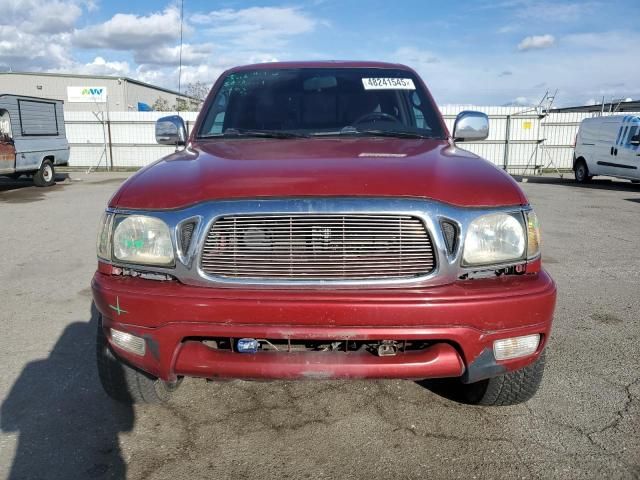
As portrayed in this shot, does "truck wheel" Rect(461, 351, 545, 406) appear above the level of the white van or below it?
below

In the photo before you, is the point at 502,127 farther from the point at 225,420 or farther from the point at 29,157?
the point at 225,420

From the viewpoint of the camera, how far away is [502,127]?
20875 millimetres

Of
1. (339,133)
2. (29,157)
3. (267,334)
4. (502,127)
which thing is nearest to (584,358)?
(339,133)

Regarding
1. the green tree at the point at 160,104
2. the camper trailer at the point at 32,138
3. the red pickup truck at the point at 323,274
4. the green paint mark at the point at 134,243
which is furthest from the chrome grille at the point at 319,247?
the green tree at the point at 160,104

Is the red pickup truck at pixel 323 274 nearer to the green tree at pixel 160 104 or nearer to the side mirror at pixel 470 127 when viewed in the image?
the side mirror at pixel 470 127

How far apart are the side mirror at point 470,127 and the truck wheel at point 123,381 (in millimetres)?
2569

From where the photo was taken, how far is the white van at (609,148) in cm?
1416

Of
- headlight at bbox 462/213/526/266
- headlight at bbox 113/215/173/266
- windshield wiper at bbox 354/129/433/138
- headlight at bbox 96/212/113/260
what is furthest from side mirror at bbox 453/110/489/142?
headlight at bbox 96/212/113/260

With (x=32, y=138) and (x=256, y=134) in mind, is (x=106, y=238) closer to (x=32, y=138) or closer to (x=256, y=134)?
(x=256, y=134)

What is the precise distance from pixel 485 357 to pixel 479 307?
25 cm

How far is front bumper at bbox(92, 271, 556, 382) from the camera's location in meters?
2.07

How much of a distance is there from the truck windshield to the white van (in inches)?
505

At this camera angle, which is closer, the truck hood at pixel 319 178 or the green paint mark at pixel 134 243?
the truck hood at pixel 319 178

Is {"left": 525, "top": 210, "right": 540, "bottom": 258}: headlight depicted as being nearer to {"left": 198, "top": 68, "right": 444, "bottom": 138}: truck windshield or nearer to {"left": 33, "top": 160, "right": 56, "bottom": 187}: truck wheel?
{"left": 198, "top": 68, "right": 444, "bottom": 138}: truck windshield
